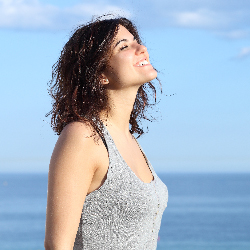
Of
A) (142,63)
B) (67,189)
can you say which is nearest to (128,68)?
(142,63)

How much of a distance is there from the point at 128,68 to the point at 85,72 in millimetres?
237

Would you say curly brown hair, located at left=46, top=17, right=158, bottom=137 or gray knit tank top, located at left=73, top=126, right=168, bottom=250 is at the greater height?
curly brown hair, located at left=46, top=17, right=158, bottom=137

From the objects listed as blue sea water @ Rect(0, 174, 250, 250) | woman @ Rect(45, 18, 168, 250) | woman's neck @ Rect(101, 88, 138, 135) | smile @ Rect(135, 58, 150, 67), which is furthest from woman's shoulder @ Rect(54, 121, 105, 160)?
blue sea water @ Rect(0, 174, 250, 250)

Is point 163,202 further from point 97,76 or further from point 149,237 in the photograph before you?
point 97,76

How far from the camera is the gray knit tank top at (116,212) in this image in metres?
2.35

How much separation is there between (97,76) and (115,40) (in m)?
0.24

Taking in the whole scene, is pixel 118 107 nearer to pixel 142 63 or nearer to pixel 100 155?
pixel 142 63

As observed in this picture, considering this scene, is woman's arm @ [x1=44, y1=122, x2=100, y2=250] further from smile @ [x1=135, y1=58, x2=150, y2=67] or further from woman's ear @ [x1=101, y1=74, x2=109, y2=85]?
smile @ [x1=135, y1=58, x2=150, y2=67]

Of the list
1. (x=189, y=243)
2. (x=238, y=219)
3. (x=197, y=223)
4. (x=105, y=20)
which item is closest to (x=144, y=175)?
(x=105, y=20)

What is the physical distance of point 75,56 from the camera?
268 cm

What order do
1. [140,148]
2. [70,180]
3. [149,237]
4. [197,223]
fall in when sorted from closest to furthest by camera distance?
1. [70,180]
2. [149,237]
3. [140,148]
4. [197,223]

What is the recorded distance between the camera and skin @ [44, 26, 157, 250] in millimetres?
2213

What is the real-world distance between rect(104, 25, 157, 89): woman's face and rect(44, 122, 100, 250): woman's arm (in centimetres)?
48

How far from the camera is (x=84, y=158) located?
226 centimetres
